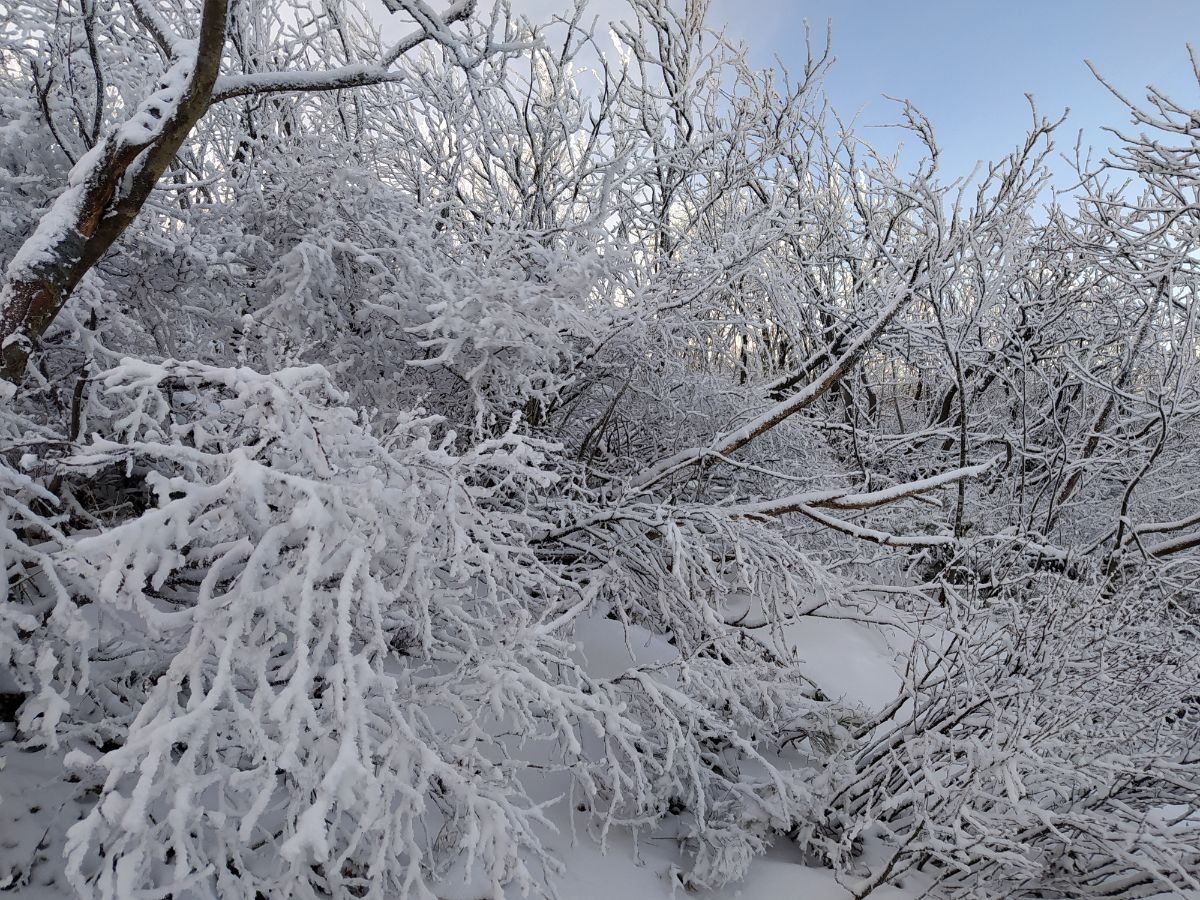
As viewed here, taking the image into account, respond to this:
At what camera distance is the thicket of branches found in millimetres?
1637

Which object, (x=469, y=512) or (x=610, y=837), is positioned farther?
(x=610, y=837)

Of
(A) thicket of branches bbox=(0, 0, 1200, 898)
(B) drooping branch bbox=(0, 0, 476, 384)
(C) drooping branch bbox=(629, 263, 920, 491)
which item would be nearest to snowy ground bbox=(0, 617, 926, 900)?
(A) thicket of branches bbox=(0, 0, 1200, 898)

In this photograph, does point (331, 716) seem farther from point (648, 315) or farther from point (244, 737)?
point (648, 315)

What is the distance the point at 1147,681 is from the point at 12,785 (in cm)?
411

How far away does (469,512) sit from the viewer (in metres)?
1.95

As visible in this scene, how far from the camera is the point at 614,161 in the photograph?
384 centimetres

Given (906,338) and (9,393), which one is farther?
(906,338)

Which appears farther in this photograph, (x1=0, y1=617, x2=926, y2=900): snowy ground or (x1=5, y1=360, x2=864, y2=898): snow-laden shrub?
(x1=0, y1=617, x2=926, y2=900): snowy ground

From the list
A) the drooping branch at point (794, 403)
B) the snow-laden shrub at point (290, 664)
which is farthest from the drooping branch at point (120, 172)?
the drooping branch at point (794, 403)

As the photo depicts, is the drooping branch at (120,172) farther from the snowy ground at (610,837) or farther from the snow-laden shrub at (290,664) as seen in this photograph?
the snowy ground at (610,837)

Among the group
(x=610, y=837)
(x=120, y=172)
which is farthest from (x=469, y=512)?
(x=610, y=837)

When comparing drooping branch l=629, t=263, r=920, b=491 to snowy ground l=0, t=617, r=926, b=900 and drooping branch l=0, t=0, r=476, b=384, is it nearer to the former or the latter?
snowy ground l=0, t=617, r=926, b=900

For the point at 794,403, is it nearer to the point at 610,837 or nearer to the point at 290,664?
the point at 610,837

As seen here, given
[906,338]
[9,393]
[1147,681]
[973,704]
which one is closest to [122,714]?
[9,393]
